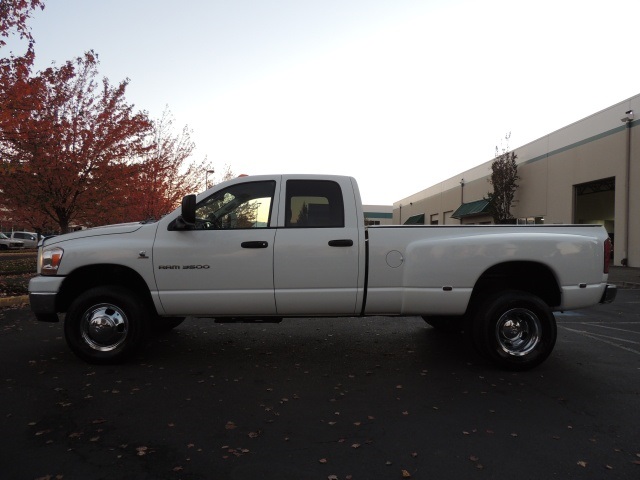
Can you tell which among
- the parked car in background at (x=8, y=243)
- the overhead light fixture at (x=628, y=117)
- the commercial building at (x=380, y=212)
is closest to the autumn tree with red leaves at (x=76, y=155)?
the overhead light fixture at (x=628, y=117)

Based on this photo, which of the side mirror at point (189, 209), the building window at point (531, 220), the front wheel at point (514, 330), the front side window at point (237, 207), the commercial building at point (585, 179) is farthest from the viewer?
the building window at point (531, 220)

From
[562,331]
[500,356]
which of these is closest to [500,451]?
[500,356]

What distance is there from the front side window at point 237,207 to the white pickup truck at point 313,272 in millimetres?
24

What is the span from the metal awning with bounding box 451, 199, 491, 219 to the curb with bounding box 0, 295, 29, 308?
83.5 ft

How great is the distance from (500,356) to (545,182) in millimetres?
23008

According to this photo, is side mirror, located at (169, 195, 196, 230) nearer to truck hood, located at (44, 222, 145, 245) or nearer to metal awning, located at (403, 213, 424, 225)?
truck hood, located at (44, 222, 145, 245)

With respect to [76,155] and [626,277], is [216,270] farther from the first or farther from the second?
[626,277]

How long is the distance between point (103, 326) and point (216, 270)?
4.61 ft

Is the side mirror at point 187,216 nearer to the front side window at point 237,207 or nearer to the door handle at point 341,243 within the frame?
the front side window at point 237,207

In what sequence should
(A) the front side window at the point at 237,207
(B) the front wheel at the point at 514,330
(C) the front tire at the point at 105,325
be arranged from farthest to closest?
(A) the front side window at the point at 237,207 → (C) the front tire at the point at 105,325 → (B) the front wheel at the point at 514,330

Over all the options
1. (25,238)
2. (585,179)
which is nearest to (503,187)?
(585,179)

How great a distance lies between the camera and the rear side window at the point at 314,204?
16.6 feet

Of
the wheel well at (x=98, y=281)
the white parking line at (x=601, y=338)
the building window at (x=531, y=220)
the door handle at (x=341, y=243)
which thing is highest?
the building window at (x=531, y=220)

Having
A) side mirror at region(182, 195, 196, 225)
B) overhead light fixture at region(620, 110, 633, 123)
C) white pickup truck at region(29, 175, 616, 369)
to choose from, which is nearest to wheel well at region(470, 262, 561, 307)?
white pickup truck at region(29, 175, 616, 369)
